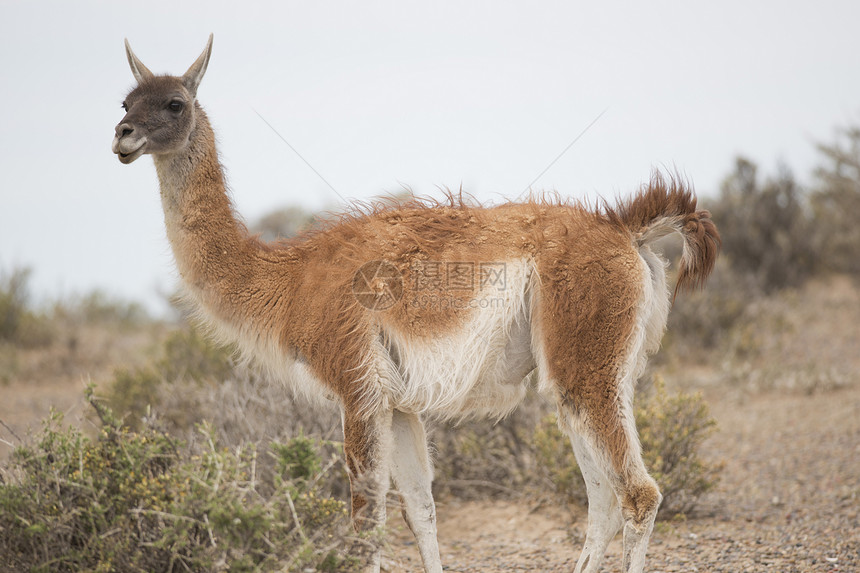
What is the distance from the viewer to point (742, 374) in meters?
9.36

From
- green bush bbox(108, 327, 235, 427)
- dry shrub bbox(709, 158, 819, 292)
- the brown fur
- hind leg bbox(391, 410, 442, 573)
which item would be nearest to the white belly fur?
the brown fur

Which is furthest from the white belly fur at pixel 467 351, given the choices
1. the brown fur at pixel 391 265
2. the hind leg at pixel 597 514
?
the hind leg at pixel 597 514

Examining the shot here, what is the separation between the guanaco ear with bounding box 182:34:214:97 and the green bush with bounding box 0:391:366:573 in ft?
7.11

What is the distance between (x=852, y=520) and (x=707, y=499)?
999 mm

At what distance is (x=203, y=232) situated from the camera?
4371 mm

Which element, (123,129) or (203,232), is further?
(203,232)

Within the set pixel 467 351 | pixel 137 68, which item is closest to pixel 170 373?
pixel 137 68

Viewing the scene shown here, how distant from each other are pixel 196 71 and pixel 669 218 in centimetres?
306

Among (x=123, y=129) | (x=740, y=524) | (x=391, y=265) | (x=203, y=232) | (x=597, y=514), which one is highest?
(x=123, y=129)

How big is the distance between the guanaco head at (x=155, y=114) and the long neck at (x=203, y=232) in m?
0.12

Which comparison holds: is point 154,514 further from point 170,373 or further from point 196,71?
point 170,373

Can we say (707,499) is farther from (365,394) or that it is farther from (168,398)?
(168,398)

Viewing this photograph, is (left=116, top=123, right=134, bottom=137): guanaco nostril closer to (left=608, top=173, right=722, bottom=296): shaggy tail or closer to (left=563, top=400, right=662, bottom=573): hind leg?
(left=608, top=173, right=722, bottom=296): shaggy tail

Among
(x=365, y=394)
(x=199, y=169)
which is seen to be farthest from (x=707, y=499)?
(x=199, y=169)
